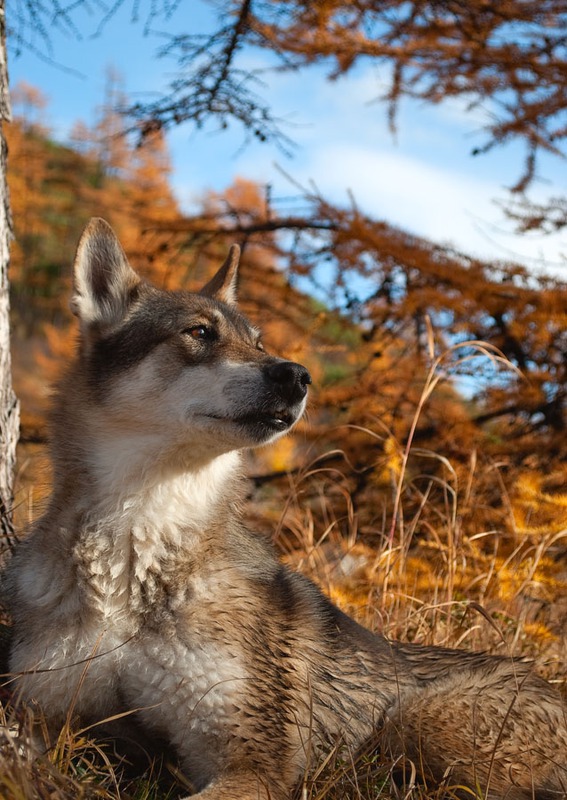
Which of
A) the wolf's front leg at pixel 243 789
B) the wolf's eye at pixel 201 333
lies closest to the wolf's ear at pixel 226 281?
the wolf's eye at pixel 201 333

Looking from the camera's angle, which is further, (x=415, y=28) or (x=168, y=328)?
(x=415, y=28)

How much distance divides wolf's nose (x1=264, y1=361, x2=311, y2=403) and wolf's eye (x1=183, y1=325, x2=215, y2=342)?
0.39 m

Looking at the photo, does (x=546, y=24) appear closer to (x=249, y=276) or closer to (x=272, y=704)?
(x=249, y=276)

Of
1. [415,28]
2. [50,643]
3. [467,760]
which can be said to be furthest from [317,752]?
[415,28]

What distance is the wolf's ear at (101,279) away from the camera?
11.1 feet

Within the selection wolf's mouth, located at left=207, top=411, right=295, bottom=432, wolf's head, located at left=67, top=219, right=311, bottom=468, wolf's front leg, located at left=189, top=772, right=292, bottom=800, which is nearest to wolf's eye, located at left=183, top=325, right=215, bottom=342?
wolf's head, located at left=67, top=219, right=311, bottom=468

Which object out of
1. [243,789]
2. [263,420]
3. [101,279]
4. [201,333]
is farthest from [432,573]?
[101,279]

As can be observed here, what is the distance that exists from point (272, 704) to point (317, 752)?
1.14 ft

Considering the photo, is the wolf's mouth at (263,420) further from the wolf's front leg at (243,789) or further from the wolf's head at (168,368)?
the wolf's front leg at (243,789)

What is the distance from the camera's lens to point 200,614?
115 inches

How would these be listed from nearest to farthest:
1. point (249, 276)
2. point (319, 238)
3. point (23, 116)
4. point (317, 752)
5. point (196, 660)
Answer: point (196, 660) → point (317, 752) → point (319, 238) → point (249, 276) → point (23, 116)

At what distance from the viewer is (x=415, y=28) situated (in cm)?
634

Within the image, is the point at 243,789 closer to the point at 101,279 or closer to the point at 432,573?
the point at 101,279

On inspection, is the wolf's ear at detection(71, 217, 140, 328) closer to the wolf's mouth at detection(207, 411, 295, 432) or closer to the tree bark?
the wolf's mouth at detection(207, 411, 295, 432)
